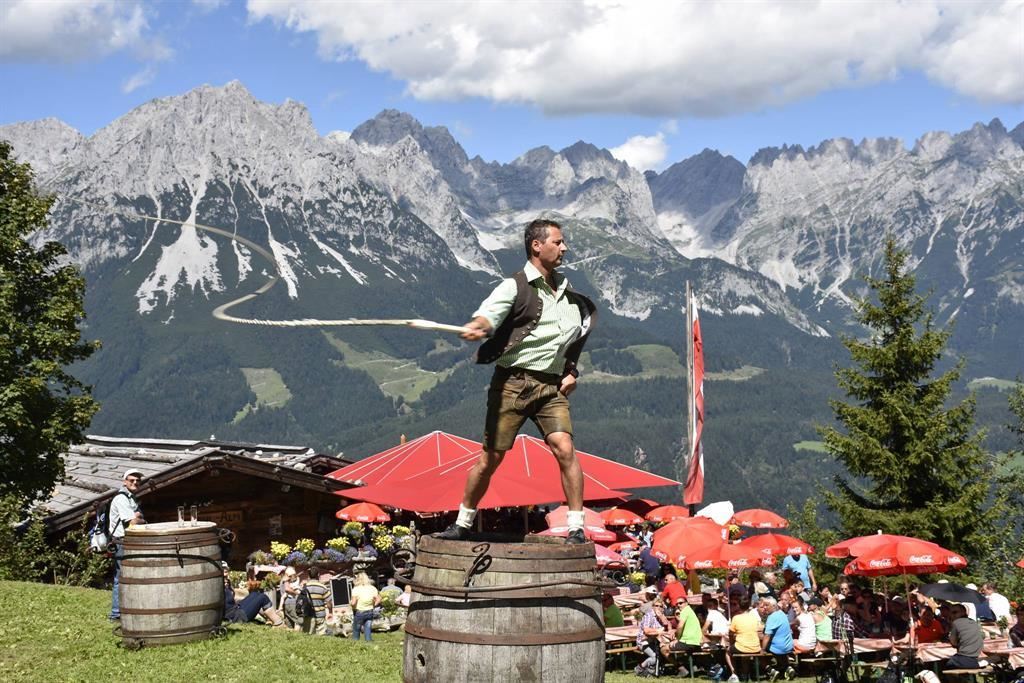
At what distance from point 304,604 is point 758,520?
15142 mm

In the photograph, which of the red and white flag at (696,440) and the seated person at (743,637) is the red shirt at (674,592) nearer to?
the seated person at (743,637)

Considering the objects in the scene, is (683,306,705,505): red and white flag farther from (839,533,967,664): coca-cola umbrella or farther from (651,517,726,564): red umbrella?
(839,533,967,664): coca-cola umbrella

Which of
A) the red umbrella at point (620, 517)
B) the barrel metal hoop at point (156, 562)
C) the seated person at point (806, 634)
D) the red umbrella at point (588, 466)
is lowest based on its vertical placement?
the seated person at point (806, 634)

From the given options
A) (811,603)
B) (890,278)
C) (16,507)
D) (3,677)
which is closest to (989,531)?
(890,278)

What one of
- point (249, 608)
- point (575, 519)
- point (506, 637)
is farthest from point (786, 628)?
point (506, 637)

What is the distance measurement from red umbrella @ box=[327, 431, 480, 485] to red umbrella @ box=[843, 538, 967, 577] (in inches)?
341

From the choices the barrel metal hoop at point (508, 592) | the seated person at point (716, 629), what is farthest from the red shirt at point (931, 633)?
the barrel metal hoop at point (508, 592)

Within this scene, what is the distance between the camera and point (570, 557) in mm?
5879

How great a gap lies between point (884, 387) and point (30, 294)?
917 inches

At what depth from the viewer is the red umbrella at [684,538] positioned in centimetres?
1841

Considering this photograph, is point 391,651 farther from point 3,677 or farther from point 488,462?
A: point 488,462

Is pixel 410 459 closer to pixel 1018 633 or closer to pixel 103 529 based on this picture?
pixel 103 529

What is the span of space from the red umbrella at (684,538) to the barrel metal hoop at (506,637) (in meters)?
12.8

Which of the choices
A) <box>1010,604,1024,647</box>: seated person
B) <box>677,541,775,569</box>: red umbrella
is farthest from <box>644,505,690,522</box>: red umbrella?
<box>1010,604,1024,647</box>: seated person
